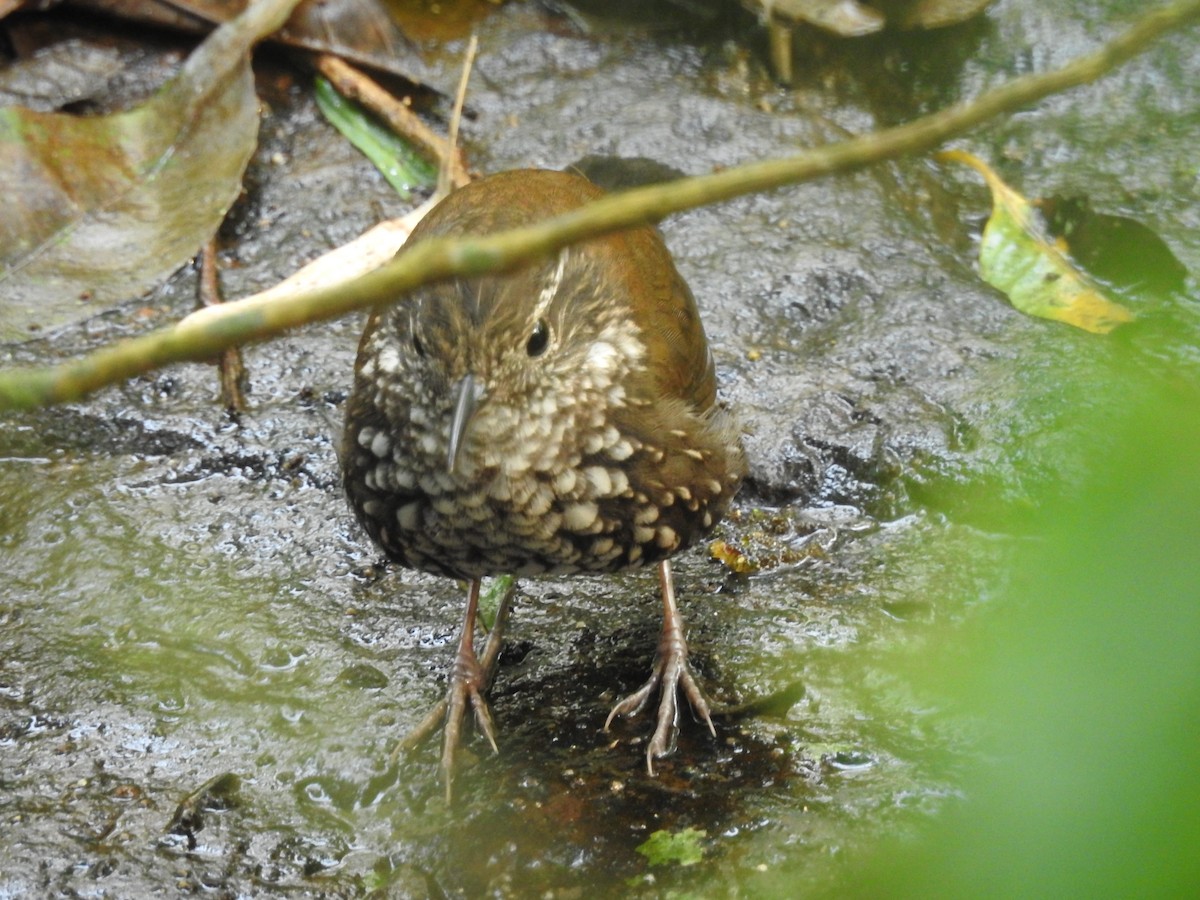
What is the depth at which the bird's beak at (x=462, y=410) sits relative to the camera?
261 centimetres

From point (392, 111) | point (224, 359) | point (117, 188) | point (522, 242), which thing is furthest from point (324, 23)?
point (522, 242)

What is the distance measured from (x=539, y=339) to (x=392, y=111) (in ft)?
8.81

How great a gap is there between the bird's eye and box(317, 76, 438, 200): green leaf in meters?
2.39

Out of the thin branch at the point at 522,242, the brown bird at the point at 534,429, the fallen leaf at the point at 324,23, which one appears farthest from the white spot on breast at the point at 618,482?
the fallen leaf at the point at 324,23

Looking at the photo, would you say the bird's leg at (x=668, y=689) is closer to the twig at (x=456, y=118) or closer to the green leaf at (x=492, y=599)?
the green leaf at (x=492, y=599)

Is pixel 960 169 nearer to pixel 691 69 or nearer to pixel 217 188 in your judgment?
pixel 691 69

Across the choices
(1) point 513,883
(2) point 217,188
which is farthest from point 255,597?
(2) point 217,188

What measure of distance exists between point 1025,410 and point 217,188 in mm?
2941

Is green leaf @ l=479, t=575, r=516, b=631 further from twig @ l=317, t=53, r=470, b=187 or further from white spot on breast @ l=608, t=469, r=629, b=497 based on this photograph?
twig @ l=317, t=53, r=470, b=187

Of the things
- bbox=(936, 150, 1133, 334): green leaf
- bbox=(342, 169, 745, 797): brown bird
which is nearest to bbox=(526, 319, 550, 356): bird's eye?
bbox=(342, 169, 745, 797): brown bird

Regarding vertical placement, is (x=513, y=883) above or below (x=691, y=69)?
below

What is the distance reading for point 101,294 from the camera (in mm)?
4430

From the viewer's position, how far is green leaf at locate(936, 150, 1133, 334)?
4.23 meters

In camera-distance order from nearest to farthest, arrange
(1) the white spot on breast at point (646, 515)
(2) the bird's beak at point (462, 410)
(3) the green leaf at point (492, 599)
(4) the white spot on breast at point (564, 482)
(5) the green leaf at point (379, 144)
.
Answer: (2) the bird's beak at point (462, 410)
(4) the white spot on breast at point (564, 482)
(1) the white spot on breast at point (646, 515)
(3) the green leaf at point (492, 599)
(5) the green leaf at point (379, 144)
